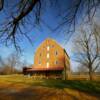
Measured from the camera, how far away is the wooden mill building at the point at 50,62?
57.0 metres

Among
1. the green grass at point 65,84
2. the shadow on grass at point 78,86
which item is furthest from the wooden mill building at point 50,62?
the shadow on grass at point 78,86

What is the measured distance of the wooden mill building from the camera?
56991mm

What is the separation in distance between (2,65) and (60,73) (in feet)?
137

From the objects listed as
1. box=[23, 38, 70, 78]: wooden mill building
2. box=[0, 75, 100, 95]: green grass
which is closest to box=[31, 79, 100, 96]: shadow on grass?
box=[0, 75, 100, 95]: green grass

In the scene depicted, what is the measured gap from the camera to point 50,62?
Result: 60562 millimetres

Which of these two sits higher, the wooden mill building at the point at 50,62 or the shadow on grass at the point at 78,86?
the wooden mill building at the point at 50,62

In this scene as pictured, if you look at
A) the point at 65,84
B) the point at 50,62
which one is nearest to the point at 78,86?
the point at 65,84

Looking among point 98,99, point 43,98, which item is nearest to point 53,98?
point 43,98

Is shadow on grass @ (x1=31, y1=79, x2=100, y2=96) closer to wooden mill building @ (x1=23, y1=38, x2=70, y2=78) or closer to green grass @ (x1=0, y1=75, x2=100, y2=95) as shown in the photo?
green grass @ (x1=0, y1=75, x2=100, y2=95)

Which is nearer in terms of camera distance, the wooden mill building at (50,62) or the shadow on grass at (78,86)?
the shadow on grass at (78,86)

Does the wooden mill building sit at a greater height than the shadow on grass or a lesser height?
greater

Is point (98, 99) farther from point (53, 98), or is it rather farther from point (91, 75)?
point (91, 75)

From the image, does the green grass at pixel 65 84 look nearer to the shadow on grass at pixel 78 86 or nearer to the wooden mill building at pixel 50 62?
the shadow on grass at pixel 78 86

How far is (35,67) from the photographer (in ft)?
199
